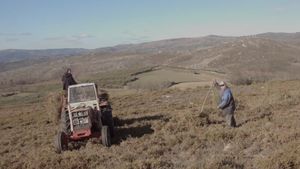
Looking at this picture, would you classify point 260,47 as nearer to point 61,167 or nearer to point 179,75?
point 179,75

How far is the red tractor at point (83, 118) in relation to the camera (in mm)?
13016

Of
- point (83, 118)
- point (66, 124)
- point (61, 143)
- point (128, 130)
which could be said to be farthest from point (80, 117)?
point (128, 130)

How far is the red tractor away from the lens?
13016 millimetres

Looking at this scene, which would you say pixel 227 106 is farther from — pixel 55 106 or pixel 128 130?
pixel 55 106

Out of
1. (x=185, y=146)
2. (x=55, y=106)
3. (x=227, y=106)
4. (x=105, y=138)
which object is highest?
(x=227, y=106)

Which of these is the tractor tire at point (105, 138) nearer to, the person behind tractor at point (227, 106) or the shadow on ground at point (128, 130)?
the shadow on ground at point (128, 130)

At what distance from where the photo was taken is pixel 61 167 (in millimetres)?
10586

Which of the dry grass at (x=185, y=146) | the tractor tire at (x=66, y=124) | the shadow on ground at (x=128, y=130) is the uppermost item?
the tractor tire at (x=66, y=124)

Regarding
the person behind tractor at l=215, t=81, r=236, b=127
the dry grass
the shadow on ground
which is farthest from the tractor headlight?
the person behind tractor at l=215, t=81, r=236, b=127

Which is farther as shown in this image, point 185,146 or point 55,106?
point 55,106

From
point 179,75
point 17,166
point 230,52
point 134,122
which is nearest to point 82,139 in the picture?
point 17,166

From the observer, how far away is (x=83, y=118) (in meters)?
13.4

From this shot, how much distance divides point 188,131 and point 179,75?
59.3 metres

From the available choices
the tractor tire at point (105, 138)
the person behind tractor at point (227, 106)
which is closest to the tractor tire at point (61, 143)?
the tractor tire at point (105, 138)
